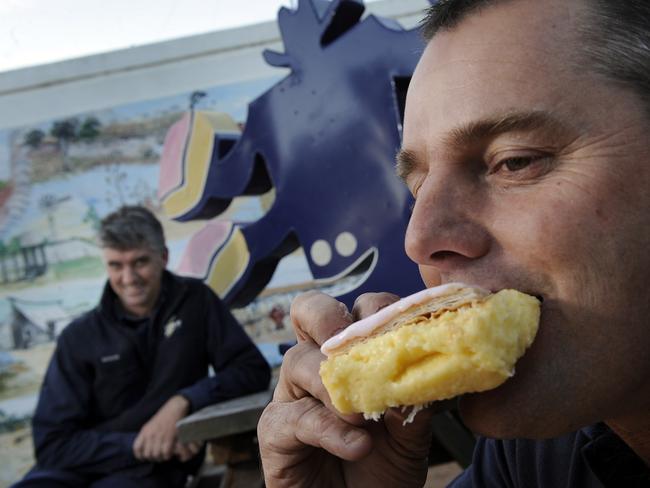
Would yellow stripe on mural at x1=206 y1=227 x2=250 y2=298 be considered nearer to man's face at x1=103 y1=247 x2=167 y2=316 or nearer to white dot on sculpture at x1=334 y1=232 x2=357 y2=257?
man's face at x1=103 y1=247 x2=167 y2=316

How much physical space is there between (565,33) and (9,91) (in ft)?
17.3

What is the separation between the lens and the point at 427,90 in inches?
49.9

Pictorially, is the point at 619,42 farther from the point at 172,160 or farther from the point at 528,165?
the point at 172,160

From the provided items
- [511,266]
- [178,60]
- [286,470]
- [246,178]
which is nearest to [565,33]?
[511,266]

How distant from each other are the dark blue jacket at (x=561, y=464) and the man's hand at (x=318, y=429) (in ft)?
1.17

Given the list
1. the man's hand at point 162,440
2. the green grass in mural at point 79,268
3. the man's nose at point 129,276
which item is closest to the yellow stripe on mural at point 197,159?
the green grass in mural at point 79,268

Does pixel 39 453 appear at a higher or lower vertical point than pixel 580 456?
lower

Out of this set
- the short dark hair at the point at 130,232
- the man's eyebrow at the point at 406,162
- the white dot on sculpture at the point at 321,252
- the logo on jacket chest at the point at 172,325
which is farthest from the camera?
the white dot on sculpture at the point at 321,252

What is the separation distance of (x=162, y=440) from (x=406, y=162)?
103 inches

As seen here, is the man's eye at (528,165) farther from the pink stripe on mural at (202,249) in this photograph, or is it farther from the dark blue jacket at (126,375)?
the pink stripe on mural at (202,249)

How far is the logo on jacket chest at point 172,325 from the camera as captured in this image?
3.87 m

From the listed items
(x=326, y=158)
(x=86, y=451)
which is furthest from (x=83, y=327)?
(x=326, y=158)

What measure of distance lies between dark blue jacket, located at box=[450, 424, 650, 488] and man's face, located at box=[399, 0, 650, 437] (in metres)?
0.24

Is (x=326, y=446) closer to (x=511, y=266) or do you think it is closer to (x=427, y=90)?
(x=511, y=266)
